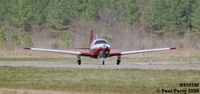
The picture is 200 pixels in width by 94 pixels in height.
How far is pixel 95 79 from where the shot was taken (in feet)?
101

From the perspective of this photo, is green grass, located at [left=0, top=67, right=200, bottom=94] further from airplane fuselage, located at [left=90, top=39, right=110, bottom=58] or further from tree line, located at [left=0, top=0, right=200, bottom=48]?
tree line, located at [left=0, top=0, right=200, bottom=48]

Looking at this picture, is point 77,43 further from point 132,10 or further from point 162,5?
point 132,10

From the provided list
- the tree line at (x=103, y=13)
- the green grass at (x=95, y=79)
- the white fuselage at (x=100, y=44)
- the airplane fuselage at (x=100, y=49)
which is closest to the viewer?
the green grass at (x=95, y=79)

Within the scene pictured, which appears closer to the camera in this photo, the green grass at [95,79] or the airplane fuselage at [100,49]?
the green grass at [95,79]

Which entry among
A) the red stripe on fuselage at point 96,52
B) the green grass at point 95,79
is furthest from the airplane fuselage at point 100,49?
the green grass at point 95,79

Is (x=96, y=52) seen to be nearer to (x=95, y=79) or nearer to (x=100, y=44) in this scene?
(x=100, y=44)

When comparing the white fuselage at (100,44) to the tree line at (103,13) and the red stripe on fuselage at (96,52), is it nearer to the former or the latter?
the red stripe on fuselage at (96,52)

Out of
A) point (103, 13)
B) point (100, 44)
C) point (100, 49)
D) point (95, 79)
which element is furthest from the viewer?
point (103, 13)

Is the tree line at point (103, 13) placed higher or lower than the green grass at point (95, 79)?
higher

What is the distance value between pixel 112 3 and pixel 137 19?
222 inches

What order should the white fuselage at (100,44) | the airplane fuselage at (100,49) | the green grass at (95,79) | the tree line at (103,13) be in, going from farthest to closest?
the tree line at (103,13)
the white fuselage at (100,44)
the airplane fuselage at (100,49)
the green grass at (95,79)

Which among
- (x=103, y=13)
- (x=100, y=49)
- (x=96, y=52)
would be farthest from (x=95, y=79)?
(x=103, y=13)

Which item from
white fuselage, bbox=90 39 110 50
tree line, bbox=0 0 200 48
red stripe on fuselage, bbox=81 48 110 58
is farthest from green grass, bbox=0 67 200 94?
tree line, bbox=0 0 200 48

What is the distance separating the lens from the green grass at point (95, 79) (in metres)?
26.8
